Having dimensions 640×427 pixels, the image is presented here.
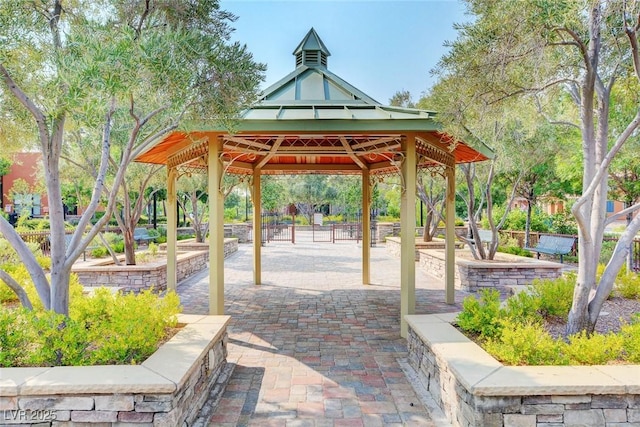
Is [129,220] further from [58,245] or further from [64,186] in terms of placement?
[64,186]

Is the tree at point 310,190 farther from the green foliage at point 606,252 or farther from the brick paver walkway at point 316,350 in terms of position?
the green foliage at point 606,252

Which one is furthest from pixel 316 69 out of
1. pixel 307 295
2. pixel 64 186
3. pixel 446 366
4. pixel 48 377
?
pixel 64 186

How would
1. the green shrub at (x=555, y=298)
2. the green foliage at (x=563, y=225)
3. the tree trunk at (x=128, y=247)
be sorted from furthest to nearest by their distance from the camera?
1. the green foliage at (x=563, y=225)
2. the tree trunk at (x=128, y=247)
3. the green shrub at (x=555, y=298)

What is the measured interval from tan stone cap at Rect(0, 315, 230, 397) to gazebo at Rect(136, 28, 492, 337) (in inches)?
94.8

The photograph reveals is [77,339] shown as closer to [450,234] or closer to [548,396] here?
[548,396]

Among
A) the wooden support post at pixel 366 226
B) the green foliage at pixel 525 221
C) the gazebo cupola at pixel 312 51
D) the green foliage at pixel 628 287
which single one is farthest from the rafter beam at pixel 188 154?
the green foliage at pixel 525 221

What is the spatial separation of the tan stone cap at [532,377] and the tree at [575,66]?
1107mm

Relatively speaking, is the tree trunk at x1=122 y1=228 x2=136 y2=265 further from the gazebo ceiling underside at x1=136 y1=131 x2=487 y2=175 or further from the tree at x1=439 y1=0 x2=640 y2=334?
the tree at x1=439 y1=0 x2=640 y2=334

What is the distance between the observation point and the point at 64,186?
19.9 metres

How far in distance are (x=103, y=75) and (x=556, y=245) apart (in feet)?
42.6

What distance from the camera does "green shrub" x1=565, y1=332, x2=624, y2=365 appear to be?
317cm

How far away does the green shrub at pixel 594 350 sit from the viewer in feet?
10.4

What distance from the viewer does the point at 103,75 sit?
10.2ft

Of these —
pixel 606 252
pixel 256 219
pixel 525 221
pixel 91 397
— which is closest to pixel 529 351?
pixel 91 397
